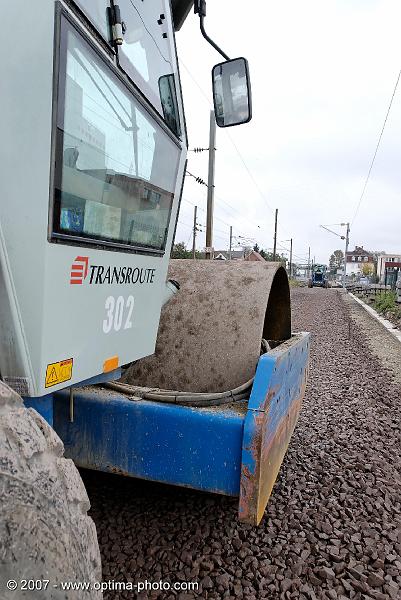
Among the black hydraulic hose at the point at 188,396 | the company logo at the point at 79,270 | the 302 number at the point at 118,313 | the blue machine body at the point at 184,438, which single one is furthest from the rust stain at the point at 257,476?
the company logo at the point at 79,270

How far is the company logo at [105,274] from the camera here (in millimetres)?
1455

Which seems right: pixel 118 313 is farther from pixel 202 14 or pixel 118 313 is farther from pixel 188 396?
pixel 202 14

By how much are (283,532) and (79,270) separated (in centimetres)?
194

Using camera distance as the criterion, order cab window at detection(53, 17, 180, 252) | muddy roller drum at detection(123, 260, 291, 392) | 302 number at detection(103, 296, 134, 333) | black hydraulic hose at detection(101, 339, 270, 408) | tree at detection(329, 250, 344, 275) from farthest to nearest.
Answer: tree at detection(329, 250, 344, 275), muddy roller drum at detection(123, 260, 291, 392), black hydraulic hose at detection(101, 339, 270, 408), 302 number at detection(103, 296, 134, 333), cab window at detection(53, 17, 180, 252)

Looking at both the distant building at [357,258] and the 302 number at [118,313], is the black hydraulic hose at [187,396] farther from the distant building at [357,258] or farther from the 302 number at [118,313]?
the distant building at [357,258]

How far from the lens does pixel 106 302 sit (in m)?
1.64

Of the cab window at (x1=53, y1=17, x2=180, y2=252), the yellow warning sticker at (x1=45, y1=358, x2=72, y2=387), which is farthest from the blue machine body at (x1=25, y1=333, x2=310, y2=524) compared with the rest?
the cab window at (x1=53, y1=17, x2=180, y2=252)

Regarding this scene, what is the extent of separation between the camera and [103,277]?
1.61 m

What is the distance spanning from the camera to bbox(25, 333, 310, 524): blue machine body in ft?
6.17

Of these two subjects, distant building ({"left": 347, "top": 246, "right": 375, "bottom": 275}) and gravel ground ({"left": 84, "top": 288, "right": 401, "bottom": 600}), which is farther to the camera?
distant building ({"left": 347, "top": 246, "right": 375, "bottom": 275})

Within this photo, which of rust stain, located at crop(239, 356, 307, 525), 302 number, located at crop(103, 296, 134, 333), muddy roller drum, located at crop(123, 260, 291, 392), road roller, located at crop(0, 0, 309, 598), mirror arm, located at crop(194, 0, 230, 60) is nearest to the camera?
road roller, located at crop(0, 0, 309, 598)

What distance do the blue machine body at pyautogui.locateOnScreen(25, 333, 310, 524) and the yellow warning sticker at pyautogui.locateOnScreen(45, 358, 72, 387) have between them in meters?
0.60

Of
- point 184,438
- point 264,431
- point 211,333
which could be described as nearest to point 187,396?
point 184,438

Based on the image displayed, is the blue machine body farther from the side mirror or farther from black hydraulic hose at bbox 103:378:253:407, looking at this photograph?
the side mirror
